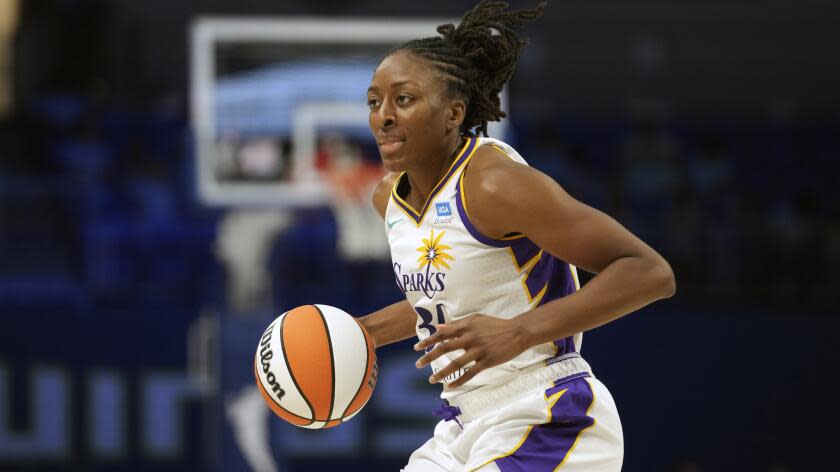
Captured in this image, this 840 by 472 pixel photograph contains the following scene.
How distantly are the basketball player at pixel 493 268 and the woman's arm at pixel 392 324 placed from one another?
0.43m

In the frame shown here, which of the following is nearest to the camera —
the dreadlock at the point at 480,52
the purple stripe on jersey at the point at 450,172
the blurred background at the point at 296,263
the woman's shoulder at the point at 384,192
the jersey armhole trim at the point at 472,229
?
the jersey armhole trim at the point at 472,229

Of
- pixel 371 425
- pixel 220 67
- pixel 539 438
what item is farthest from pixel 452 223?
pixel 220 67

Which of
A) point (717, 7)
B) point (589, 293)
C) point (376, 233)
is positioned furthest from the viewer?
point (717, 7)

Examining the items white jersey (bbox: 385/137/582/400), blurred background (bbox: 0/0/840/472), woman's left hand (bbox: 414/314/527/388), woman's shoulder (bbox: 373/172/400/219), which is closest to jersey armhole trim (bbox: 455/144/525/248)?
white jersey (bbox: 385/137/582/400)

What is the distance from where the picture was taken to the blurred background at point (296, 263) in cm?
895

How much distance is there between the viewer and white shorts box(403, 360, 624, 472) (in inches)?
127

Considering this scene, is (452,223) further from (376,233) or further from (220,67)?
(220,67)

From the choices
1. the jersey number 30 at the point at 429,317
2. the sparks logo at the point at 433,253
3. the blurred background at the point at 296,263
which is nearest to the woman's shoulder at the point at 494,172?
the sparks logo at the point at 433,253

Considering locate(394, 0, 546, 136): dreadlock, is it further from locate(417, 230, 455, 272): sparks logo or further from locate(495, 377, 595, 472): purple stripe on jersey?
locate(495, 377, 595, 472): purple stripe on jersey

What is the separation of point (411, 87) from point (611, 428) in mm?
1157

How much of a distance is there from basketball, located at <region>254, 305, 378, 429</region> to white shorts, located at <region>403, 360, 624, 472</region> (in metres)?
0.46

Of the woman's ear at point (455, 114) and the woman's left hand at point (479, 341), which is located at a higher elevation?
the woman's ear at point (455, 114)

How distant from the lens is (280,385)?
3572mm

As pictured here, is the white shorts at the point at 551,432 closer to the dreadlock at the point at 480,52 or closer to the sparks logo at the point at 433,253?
the sparks logo at the point at 433,253
